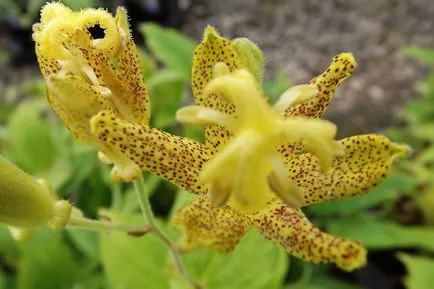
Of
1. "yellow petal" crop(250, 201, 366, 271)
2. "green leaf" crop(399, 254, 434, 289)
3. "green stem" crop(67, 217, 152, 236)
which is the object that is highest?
"yellow petal" crop(250, 201, 366, 271)

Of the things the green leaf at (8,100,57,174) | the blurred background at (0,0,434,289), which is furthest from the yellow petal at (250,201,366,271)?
the green leaf at (8,100,57,174)

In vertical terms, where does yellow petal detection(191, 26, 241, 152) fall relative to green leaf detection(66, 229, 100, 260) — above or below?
above

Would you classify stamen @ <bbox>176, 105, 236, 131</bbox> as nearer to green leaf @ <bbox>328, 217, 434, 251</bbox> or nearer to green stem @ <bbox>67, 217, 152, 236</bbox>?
green stem @ <bbox>67, 217, 152, 236</bbox>

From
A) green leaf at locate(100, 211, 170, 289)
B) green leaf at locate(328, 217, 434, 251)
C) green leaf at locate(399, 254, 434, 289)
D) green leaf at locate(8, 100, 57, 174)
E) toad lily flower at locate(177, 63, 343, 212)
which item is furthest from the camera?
green leaf at locate(8, 100, 57, 174)

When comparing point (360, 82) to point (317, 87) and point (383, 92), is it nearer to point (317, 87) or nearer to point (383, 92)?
point (383, 92)

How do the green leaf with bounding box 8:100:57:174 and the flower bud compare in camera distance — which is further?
the green leaf with bounding box 8:100:57:174

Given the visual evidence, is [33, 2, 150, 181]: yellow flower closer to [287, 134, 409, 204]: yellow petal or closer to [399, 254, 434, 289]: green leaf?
[287, 134, 409, 204]: yellow petal

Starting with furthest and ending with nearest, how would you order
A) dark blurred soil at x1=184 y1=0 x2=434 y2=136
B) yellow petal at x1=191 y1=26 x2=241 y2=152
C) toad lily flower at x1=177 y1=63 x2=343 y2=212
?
1. dark blurred soil at x1=184 y1=0 x2=434 y2=136
2. yellow petal at x1=191 y1=26 x2=241 y2=152
3. toad lily flower at x1=177 y1=63 x2=343 y2=212

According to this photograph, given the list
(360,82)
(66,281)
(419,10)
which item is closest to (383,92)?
(360,82)
